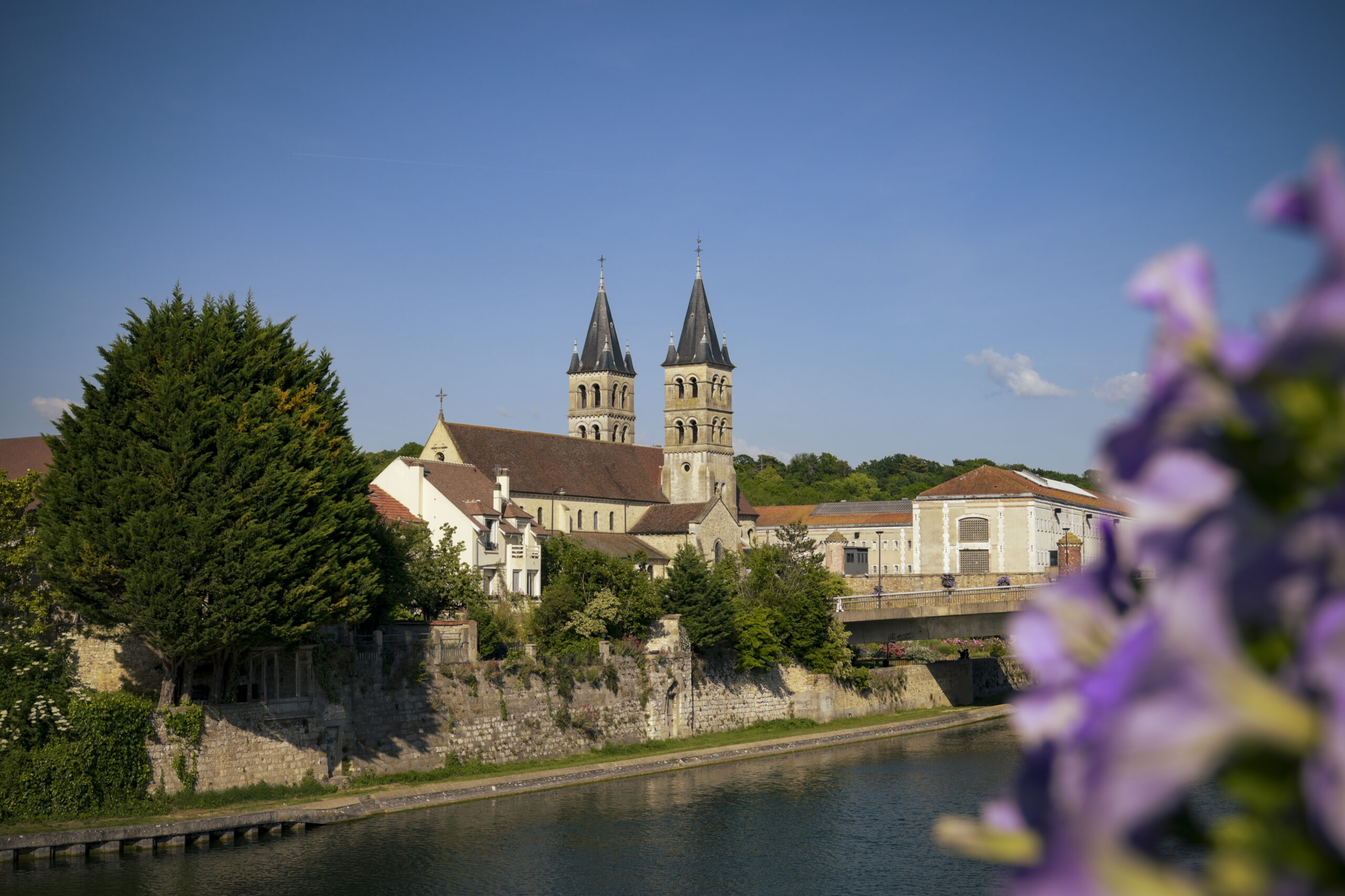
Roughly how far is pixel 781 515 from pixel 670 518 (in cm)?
2679

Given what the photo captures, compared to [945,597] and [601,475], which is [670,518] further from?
[945,597]

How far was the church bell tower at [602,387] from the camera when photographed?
302 ft

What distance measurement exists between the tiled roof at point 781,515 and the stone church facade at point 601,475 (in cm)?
945

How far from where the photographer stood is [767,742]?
136ft

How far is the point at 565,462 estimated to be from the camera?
76562 millimetres

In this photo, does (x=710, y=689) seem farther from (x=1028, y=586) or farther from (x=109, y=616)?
(x=109, y=616)

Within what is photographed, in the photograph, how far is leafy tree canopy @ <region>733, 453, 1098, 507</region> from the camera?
13138 centimetres

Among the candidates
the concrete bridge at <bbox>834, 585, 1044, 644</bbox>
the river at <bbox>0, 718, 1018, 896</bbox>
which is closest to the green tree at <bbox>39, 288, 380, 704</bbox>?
the river at <bbox>0, 718, 1018, 896</bbox>

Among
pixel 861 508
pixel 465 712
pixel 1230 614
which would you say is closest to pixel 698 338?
pixel 861 508

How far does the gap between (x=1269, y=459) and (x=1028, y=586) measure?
48.4m

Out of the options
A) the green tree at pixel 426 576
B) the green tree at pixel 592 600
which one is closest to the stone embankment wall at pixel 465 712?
the green tree at pixel 592 600

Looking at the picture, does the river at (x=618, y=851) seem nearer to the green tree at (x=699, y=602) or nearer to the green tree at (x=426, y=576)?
the green tree at (x=426, y=576)

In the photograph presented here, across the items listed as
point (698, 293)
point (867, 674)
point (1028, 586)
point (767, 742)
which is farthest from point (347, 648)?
point (698, 293)

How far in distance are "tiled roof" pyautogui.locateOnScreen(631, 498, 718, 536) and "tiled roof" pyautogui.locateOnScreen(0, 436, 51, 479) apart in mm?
41062
